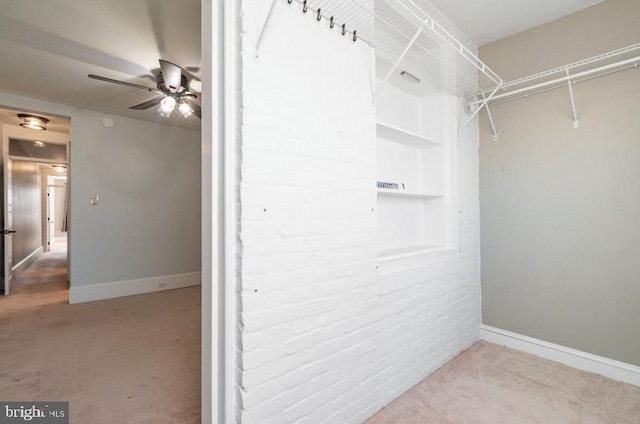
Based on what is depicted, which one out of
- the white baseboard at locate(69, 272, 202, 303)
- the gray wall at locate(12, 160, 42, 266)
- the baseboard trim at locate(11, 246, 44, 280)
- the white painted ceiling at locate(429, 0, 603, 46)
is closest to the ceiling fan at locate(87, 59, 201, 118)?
the white painted ceiling at locate(429, 0, 603, 46)

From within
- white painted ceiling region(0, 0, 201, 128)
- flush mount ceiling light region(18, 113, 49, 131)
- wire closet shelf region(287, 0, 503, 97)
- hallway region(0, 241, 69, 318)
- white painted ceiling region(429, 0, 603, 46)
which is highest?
white painted ceiling region(429, 0, 603, 46)

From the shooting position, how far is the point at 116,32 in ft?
6.84

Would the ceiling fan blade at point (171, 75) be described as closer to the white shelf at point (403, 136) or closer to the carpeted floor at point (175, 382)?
the white shelf at point (403, 136)

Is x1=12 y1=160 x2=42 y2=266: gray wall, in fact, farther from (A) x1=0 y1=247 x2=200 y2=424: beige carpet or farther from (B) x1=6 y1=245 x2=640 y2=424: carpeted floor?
(B) x1=6 y1=245 x2=640 y2=424: carpeted floor

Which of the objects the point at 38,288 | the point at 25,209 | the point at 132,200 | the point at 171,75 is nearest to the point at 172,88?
the point at 171,75

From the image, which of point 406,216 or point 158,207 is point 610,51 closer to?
point 406,216

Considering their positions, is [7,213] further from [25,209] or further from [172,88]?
[172,88]

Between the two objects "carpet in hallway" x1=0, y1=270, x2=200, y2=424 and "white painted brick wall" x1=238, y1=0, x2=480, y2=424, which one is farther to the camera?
"carpet in hallway" x1=0, y1=270, x2=200, y2=424

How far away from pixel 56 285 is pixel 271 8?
5.44m

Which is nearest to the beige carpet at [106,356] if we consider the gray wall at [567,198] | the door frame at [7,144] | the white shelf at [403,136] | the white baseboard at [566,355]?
the door frame at [7,144]

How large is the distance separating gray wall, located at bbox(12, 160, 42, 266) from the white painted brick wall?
5413 millimetres

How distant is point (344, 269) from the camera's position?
146 cm

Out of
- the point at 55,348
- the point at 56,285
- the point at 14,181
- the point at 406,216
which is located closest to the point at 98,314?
the point at 55,348

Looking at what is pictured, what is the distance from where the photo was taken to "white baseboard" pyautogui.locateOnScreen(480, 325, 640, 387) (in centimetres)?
193
